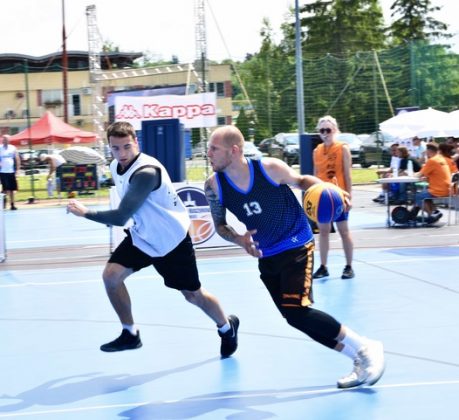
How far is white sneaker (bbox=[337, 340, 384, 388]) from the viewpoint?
18.8 feet

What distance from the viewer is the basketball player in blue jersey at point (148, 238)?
627 cm

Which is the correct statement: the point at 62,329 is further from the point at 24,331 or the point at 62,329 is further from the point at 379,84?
the point at 379,84

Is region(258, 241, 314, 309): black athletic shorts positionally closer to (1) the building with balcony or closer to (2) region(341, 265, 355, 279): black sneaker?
(2) region(341, 265, 355, 279): black sneaker

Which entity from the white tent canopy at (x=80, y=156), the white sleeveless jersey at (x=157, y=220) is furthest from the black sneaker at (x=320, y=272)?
the white tent canopy at (x=80, y=156)

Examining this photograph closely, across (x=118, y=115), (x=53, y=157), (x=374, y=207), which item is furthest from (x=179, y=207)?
(x=53, y=157)

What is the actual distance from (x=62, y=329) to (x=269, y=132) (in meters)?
26.2

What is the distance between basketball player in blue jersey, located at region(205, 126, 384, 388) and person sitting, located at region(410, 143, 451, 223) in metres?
10.0

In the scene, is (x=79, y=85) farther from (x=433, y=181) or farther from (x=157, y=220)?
(x=157, y=220)

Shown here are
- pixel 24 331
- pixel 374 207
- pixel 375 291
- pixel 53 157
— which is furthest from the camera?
pixel 53 157

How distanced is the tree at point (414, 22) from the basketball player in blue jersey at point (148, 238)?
68262 millimetres

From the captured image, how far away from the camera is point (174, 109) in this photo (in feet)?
75.5

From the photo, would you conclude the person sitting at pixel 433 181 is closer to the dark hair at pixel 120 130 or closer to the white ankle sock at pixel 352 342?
the dark hair at pixel 120 130

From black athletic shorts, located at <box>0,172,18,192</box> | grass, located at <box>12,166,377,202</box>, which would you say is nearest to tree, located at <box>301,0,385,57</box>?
grass, located at <box>12,166,377,202</box>

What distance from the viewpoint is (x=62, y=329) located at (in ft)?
26.7
